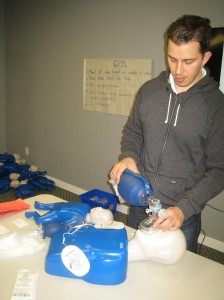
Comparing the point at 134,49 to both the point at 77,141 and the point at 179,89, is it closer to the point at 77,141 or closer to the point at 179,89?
the point at 77,141

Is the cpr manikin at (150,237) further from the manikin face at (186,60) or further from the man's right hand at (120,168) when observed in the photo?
the manikin face at (186,60)

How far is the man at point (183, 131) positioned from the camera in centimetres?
99

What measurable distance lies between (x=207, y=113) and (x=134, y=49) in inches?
61.8

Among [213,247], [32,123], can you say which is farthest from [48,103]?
[213,247]

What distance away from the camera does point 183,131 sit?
1108 mm

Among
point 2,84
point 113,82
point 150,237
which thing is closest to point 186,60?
point 150,237

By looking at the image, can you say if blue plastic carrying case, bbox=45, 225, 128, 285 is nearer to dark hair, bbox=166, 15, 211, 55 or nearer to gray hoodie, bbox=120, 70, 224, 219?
gray hoodie, bbox=120, 70, 224, 219

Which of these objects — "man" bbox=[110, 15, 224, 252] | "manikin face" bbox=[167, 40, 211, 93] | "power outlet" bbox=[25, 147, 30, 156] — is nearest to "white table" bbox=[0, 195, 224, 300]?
"man" bbox=[110, 15, 224, 252]

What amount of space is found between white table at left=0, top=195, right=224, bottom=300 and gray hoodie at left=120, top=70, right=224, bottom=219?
203 millimetres

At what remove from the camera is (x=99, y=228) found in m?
0.96

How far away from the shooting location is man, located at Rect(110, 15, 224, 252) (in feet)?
3.26

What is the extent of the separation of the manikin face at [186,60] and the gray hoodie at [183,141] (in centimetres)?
7

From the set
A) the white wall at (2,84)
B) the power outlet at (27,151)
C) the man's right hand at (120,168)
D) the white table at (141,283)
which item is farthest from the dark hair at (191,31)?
the white wall at (2,84)

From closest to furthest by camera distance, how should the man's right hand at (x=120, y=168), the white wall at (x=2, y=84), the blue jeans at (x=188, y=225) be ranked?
the man's right hand at (x=120, y=168) → the blue jeans at (x=188, y=225) → the white wall at (x=2, y=84)
